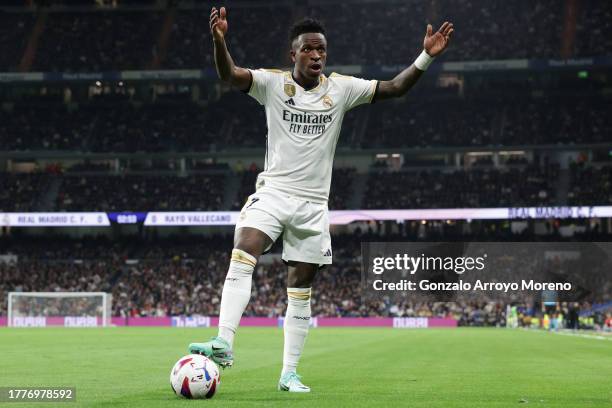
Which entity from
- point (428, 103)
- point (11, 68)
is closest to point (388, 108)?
point (428, 103)

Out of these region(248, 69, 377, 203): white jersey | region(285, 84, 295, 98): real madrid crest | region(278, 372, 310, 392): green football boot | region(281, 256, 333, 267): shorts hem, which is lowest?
region(278, 372, 310, 392): green football boot

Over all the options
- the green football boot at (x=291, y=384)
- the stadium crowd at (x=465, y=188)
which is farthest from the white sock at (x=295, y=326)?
the stadium crowd at (x=465, y=188)

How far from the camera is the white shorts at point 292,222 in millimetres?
7969

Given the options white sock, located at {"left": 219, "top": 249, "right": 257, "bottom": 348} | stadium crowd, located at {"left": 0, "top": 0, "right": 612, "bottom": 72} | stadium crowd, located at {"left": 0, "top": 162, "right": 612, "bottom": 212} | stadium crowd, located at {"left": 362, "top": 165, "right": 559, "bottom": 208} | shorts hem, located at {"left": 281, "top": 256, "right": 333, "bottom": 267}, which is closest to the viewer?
white sock, located at {"left": 219, "top": 249, "right": 257, "bottom": 348}

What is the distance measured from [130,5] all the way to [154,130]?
1107 centimetres

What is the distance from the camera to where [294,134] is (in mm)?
8281

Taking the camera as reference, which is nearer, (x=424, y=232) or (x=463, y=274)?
(x=463, y=274)

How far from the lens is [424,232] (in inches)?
2260

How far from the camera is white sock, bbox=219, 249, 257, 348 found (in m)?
7.58

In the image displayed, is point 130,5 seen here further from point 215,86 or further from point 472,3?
point 472,3

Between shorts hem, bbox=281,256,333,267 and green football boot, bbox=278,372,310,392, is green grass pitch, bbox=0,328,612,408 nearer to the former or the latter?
green football boot, bbox=278,372,310,392

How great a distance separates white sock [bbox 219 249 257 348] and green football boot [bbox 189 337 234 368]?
0.19 metres

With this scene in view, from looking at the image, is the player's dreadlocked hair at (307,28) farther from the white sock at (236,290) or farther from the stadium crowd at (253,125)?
the stadium crowd at (253,125)

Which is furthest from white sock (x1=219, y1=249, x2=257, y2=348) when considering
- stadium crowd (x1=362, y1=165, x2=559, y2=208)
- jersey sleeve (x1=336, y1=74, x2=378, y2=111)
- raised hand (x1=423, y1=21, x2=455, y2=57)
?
stadium crowd (x1=362, y1=165, x2=559, y2=208)
